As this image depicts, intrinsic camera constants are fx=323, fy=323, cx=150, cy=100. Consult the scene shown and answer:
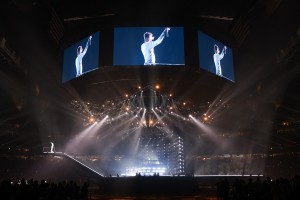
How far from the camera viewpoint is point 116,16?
70.5 feet

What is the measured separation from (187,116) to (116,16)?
12.9 m

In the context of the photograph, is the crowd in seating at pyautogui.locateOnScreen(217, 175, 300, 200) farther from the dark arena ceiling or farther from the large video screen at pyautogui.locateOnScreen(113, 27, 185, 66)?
the large video screen at pyautogui.locateOnScreen(113, 27, 185, 66)

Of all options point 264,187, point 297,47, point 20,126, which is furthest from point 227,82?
point 20,126

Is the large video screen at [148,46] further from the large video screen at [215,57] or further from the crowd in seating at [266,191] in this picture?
the crowd in seating at [266,191]

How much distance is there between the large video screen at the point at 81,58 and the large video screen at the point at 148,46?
57.3 inches

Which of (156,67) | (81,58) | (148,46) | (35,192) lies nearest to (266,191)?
(35,192)

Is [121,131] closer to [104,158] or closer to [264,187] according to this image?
[104,158]

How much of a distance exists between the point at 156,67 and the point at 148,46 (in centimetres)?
149

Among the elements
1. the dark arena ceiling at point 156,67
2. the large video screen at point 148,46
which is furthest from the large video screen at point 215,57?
the large video screen at point 148,46

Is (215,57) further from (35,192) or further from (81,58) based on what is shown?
(35,192)

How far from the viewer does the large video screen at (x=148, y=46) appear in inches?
832

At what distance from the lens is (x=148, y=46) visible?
69.8ft

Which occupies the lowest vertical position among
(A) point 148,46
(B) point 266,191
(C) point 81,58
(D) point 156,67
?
(B) point 266,191

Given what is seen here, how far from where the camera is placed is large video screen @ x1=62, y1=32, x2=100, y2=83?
21.6m
